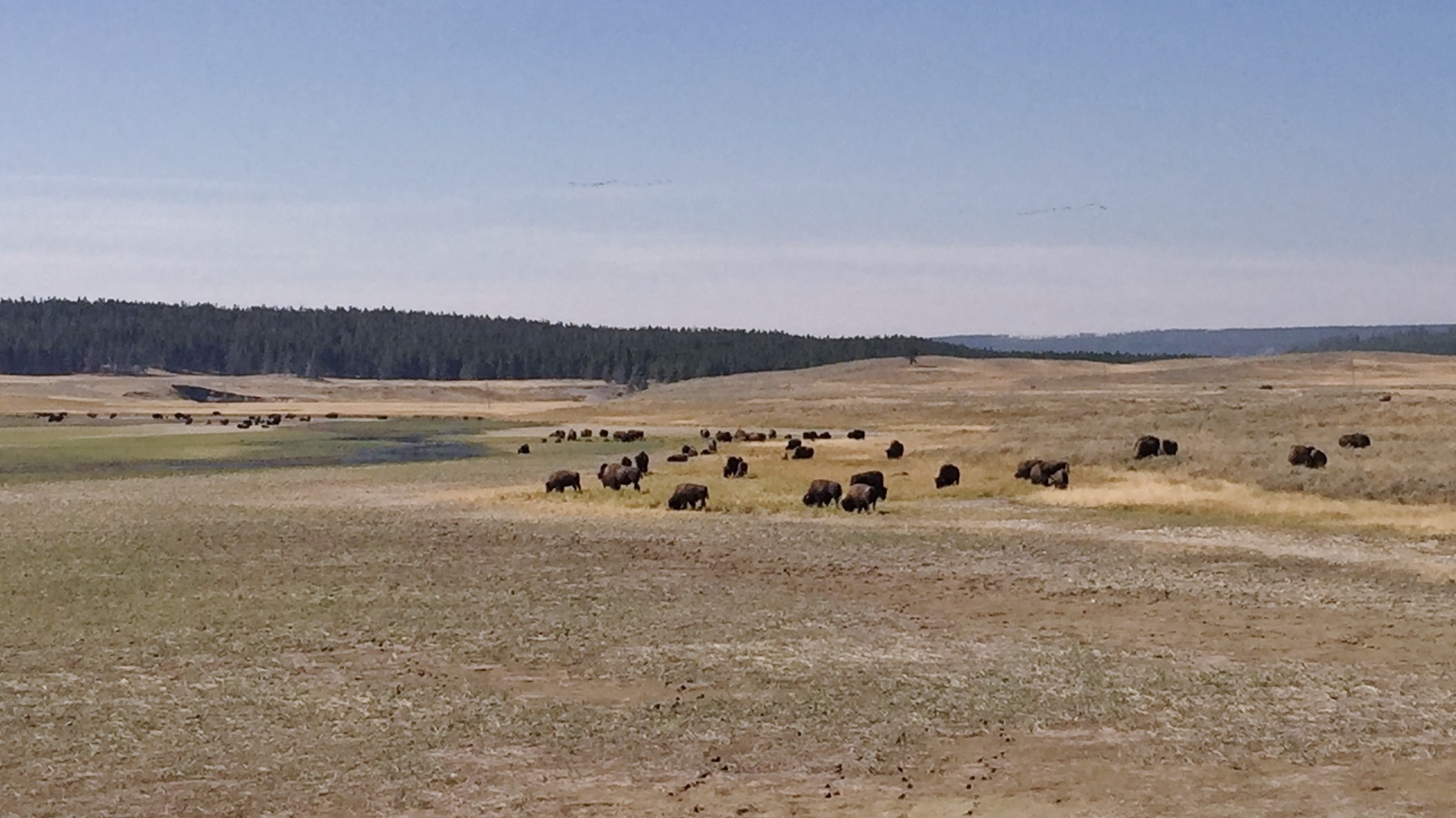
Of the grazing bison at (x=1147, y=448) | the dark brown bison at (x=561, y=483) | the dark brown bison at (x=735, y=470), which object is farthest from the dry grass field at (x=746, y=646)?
the dark brown bison at (x=735, y=470)

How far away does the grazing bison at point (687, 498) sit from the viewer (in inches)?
1537

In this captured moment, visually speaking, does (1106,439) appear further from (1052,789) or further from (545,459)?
(1052,789)

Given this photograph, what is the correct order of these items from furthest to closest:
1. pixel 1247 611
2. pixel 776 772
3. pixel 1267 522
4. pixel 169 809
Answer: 1. pixel 1267 522
2. pixel 1247 611
3. pixel 776 772
4. pixel 169 809

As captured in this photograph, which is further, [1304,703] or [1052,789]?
[1304,703]

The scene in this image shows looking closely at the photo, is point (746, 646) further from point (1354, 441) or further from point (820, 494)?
point (1354, 441)

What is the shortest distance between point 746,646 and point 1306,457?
90.3ft

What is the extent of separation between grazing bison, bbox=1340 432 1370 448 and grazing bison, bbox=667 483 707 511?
22.4 m

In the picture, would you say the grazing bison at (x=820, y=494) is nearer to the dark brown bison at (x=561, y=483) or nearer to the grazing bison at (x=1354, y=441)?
the dark brown bison at (x=561, y=483)

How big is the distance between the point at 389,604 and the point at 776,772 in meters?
11.2

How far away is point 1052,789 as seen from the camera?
508 inches

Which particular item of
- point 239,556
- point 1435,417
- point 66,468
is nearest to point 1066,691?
point 239,556

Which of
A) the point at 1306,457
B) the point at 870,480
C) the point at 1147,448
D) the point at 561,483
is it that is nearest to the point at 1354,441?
the point at 1147,448

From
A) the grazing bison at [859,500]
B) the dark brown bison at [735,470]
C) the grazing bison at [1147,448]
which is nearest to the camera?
the grazing bison at [859,500]

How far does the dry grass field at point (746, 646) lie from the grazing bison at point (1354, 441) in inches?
15.3
